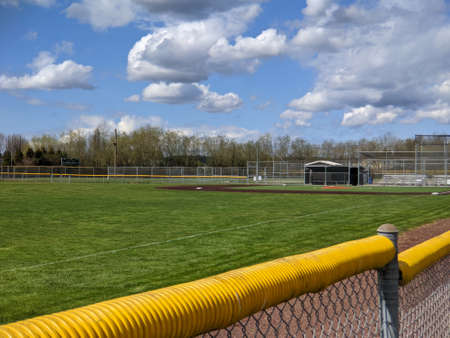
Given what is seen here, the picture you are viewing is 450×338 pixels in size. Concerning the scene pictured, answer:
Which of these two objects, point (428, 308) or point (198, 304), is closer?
point (198, 304)

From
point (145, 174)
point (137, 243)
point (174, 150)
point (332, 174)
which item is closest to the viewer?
point (137, 243)

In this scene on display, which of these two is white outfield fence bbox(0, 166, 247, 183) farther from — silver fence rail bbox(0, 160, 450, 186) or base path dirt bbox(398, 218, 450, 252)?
base path dirt bbox(398, 218, 450, 252)

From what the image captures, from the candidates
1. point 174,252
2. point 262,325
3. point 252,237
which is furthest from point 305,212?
point 262,325

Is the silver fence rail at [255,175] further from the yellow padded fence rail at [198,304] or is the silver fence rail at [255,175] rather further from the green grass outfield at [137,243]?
the yellow padded fence rail at [198,304]

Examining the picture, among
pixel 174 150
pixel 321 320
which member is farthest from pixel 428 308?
pixel 174 150

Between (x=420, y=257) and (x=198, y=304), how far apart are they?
2.17 m

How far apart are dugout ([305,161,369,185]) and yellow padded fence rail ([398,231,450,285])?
5085cm

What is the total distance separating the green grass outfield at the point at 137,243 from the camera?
714cm

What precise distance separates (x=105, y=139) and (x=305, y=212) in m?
116

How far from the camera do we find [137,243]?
11281mm

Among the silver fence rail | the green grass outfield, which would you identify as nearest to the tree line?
the silver fence rail

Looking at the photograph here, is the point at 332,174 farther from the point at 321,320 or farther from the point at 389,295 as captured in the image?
the point at 389,295

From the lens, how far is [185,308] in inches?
55.6

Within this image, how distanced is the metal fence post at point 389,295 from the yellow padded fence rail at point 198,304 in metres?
0.52
